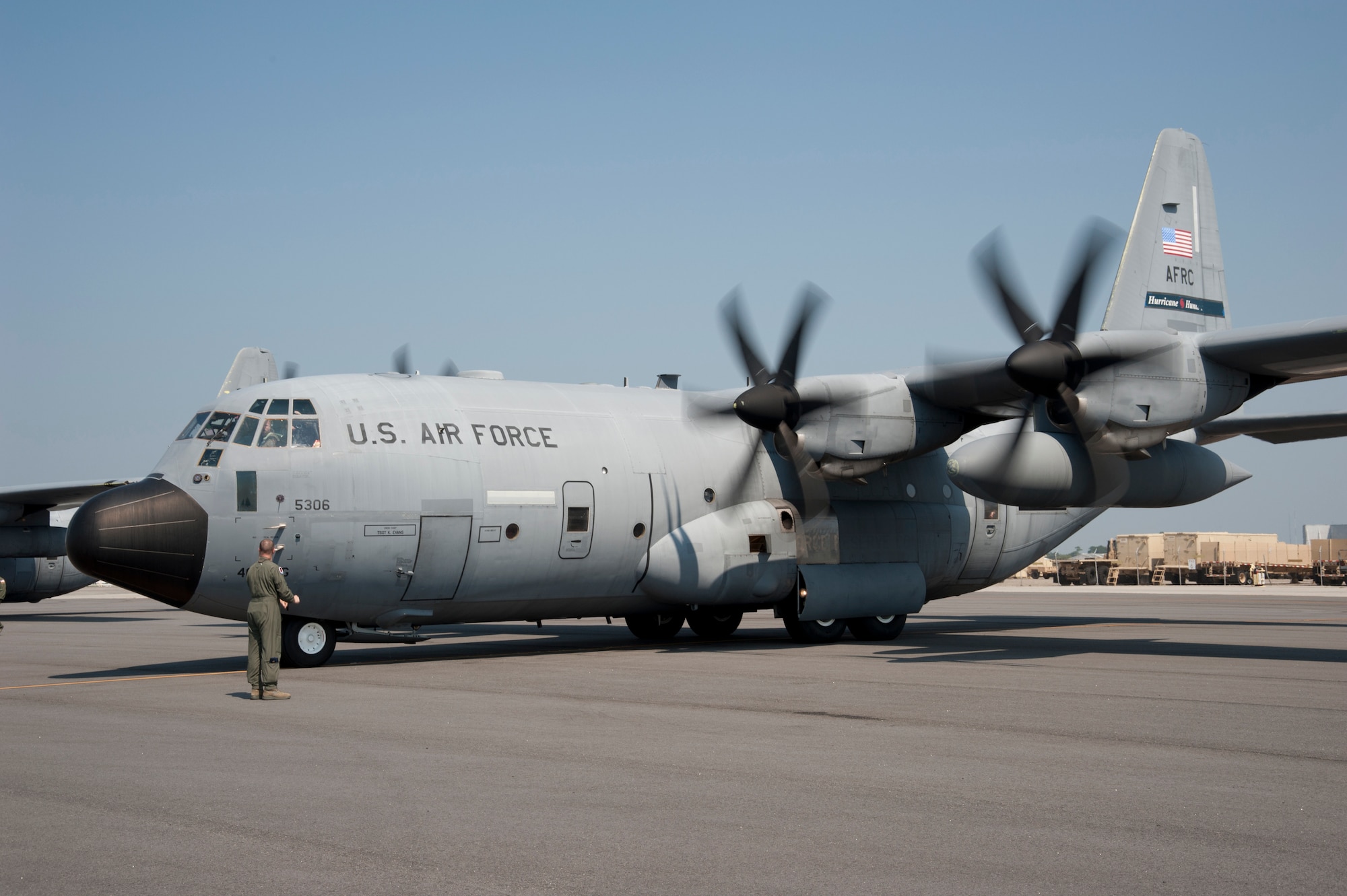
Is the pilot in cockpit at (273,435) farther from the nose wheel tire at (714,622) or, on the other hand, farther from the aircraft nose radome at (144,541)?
the nose wheel tire at (714,622)

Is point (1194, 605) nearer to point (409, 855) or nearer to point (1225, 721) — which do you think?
point (1225, 721)

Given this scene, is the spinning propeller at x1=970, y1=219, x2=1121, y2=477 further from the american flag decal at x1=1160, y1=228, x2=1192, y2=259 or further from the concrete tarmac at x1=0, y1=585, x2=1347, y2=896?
the american flag decal at x1=1160, y1=228, x2=1192, y2=259

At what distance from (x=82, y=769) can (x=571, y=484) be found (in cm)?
1052

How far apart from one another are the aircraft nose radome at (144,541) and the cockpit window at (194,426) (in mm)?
1152

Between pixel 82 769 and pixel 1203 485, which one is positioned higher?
pixel 1203 485

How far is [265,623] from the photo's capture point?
44.2 feet

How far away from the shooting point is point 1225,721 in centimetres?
1097

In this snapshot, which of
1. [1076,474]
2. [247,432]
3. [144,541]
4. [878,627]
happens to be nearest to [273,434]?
[247,432]

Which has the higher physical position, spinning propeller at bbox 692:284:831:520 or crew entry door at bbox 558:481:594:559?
spinning propeller at bbox 692:284:831:520

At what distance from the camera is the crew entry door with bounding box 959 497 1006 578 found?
2325cm

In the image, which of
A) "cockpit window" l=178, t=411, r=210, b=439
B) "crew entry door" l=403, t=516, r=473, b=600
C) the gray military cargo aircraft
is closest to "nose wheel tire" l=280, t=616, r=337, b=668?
the gray military cargo aircraft

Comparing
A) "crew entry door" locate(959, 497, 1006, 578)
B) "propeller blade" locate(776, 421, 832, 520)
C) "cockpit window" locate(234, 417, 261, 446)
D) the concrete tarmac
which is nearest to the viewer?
the concrete tarmac

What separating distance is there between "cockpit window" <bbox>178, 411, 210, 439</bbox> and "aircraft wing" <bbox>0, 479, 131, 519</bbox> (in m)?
20.6

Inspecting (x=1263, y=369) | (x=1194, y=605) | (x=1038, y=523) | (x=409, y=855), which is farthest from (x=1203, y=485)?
(x=1194, y=605)
